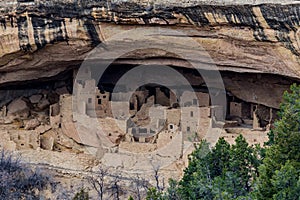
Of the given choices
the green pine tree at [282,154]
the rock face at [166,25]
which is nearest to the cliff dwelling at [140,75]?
the rock face at [166,25]

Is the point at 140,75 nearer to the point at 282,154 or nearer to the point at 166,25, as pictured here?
the point at 166,25

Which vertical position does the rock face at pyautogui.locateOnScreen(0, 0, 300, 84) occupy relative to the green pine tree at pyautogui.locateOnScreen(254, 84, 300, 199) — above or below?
above

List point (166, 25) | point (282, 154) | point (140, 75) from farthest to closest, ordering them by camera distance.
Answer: point (140, 75), point (166, 25), point (282, 154)

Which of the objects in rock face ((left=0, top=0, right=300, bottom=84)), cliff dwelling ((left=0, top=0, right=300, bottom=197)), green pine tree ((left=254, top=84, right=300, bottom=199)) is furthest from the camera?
cliff dwelling ((left=0, top=0, right=300, bottom=197))

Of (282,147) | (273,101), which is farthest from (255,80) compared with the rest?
(282,147)

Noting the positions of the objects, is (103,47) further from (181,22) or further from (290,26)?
(290,26)

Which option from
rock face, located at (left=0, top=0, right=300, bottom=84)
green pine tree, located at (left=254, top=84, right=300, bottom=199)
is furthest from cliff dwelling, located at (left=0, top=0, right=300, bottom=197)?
green pine tree, located at (left=254, top=84, right=300, bottom=199)

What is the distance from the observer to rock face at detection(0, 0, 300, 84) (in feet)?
27.3

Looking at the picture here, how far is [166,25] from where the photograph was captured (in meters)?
9.13

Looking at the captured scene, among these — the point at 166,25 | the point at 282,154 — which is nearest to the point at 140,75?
the point at 166,25

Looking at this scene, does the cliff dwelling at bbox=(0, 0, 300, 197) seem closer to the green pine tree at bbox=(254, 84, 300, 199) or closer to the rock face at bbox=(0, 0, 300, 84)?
the rock face at bbox=(0, 0, 300, 84)

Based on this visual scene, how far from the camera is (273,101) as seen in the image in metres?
11.1

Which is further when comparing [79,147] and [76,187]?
[79,147]

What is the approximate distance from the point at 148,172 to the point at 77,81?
2.34 metres
